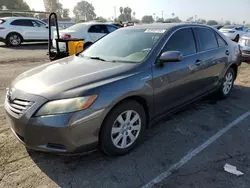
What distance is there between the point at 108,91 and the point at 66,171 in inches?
40.1

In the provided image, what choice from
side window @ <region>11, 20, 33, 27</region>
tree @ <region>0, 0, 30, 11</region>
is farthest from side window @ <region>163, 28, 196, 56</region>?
tree @ <region>0, 0, 30, 11</region>

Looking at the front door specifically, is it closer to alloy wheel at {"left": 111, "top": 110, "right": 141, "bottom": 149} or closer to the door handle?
the door handle

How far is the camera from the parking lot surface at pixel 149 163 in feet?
8.73

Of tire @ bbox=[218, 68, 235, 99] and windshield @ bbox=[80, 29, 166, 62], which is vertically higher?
windshield @ bbox=[80, 29, 166, 62]

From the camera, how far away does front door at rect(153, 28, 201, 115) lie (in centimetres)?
339

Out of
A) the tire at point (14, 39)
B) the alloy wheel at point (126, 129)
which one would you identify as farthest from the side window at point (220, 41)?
the tire at point (14, 39)

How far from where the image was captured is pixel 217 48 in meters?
4.80

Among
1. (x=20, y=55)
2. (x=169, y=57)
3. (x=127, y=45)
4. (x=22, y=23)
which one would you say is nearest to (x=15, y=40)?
(x=22, y=23)

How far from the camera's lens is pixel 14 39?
14586 mm

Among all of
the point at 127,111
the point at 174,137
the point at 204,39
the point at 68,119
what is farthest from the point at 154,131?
the point at 204,39

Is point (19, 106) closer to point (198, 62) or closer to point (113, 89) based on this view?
point (113, 89)

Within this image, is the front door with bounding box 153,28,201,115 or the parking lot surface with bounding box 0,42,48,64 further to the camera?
the parking lot surface with bounding box 0,42,48,64

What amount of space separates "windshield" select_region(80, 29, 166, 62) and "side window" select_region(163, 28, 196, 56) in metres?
0.19

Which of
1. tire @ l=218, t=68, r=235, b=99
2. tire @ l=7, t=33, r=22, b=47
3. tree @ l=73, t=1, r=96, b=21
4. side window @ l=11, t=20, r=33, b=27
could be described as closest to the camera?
tire @ l=218, t=68, r=235, b=99
